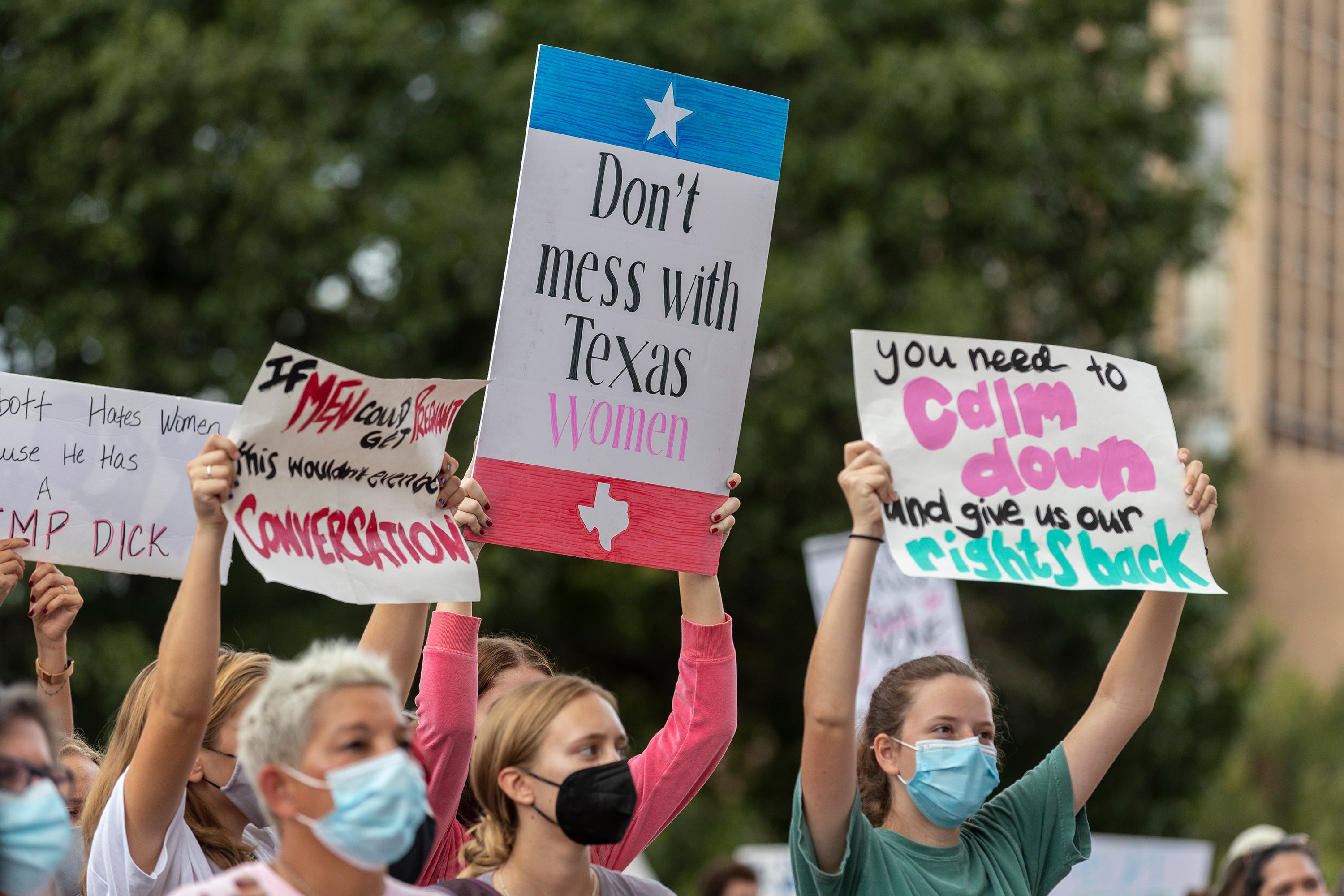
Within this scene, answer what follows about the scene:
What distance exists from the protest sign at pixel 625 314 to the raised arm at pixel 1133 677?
1.01m

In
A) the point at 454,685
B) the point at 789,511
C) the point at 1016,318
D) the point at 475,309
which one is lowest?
the point at 454,685

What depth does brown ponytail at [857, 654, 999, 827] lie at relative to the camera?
12.1ft

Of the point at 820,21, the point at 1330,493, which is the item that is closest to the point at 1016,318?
the point at 820,21

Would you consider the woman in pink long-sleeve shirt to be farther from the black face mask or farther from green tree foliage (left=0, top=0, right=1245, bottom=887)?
green tree foliage (left=0, top=0, right=1245, bottom=887)

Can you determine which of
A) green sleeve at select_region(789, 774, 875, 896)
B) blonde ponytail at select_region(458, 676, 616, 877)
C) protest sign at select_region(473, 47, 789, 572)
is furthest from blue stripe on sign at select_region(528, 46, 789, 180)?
green sleeve at select_region(789, 774, 875, 896)

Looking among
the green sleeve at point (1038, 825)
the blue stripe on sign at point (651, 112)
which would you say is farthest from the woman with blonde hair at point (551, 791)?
the blue stripe on sign at point (651, 112)

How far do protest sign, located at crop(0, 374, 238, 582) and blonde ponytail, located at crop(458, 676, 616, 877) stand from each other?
118 cm

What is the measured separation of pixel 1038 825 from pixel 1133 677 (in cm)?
44

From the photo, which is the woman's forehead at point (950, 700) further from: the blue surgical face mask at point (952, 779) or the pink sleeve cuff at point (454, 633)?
the pink sleeve cuff at point (454, 633)

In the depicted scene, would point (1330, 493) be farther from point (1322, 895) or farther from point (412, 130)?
point (1322, 895)

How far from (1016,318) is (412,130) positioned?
595cm

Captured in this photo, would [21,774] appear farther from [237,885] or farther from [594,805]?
[594,805]

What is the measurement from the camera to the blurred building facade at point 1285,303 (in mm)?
48875

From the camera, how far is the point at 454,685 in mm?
3590
